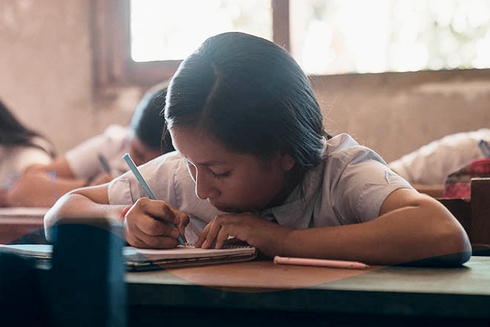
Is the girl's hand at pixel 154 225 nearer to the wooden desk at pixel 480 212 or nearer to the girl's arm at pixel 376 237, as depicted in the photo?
the girl's arm at pixel 376 237

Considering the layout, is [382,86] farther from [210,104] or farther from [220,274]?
[220,274]

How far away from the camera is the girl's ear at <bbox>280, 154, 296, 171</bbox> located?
1.33m

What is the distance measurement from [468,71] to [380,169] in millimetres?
2837

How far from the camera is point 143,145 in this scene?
110 inches

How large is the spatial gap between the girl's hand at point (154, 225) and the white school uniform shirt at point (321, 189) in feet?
0.64

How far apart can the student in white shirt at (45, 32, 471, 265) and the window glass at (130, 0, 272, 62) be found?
2974mm

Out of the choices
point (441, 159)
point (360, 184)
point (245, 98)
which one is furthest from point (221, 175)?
point (441, 159)

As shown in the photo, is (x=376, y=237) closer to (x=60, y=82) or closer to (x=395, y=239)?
(x=395, y=239)

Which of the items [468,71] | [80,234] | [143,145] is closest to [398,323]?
[80,234]

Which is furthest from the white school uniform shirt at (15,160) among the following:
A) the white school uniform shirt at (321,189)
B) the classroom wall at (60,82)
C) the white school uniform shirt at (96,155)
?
the white school uniform shirt at (321,189)

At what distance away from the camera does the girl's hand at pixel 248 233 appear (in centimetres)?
114

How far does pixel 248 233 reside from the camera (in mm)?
1164

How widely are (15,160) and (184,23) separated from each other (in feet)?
4.24

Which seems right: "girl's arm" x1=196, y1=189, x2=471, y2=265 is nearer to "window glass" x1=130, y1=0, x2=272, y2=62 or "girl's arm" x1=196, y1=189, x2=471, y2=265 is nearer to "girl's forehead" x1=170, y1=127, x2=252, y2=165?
"girl's forehead" x1=170, y1=127, x2=252, y2=165
